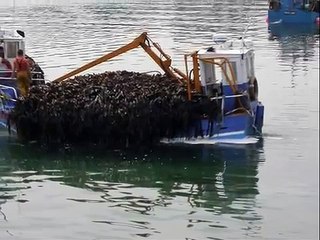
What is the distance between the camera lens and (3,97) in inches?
750

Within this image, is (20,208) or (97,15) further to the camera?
(97,15)

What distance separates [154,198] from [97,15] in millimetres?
52228

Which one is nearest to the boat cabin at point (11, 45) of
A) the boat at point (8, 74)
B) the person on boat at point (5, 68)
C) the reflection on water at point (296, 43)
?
the boat at point (8, 74)

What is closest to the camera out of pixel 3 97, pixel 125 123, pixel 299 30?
pixel 125 123

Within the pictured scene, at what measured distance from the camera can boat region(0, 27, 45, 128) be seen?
1894 centimetres

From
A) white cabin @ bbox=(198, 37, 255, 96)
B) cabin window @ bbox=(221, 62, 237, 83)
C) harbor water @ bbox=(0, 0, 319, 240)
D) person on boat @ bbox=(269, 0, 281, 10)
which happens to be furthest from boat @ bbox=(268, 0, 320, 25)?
cabin window @ bbox=(221, 62, 237, 83)

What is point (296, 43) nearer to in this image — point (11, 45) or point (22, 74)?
point (11, 45)

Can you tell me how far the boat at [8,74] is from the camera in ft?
62.1

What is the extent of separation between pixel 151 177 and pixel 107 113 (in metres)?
2.28

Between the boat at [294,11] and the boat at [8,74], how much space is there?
27.9 m

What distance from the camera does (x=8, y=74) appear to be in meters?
21.0

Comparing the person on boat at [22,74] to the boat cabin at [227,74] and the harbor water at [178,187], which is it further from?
the boat cabin at [227,74]

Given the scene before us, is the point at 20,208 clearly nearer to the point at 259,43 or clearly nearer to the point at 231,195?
the point at 231,195

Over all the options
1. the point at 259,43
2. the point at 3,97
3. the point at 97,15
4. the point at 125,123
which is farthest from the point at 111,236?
the point at 97,15
